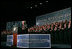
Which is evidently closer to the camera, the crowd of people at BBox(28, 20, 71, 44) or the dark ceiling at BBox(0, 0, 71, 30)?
the crowd of people at BBox(28, 20, 71, 44)

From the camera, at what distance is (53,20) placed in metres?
8.09

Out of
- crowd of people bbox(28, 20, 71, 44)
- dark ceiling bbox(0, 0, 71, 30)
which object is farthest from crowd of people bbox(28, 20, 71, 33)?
dark ceiling bbox(0, 0, 71, 30)

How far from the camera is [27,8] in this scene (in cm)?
865

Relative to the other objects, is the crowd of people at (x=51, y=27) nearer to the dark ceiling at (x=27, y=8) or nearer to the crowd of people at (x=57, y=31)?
the crowd of people at (x=57, y=31)

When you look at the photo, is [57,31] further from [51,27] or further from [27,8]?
[27,8]

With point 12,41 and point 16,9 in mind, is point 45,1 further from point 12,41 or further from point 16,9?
point 12,41

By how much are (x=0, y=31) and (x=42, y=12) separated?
3.17 metres

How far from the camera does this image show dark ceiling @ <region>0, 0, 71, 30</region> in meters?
8.10

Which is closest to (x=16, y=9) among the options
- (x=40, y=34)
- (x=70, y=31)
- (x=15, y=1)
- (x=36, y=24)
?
(x=15, y=1)

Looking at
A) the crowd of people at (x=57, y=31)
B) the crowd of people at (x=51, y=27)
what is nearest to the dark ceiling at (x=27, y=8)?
the crowd of people at (x=51, y=27)

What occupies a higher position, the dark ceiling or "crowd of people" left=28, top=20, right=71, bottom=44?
the dark ceiling

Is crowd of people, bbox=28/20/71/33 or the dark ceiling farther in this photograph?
the dark ceiling

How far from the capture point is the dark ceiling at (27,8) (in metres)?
8.10

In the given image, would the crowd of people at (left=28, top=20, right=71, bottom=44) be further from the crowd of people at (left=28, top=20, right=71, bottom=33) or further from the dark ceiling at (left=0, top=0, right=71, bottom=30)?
the dark ceiling at (left=0, top=0, right=71, bottom=30)
